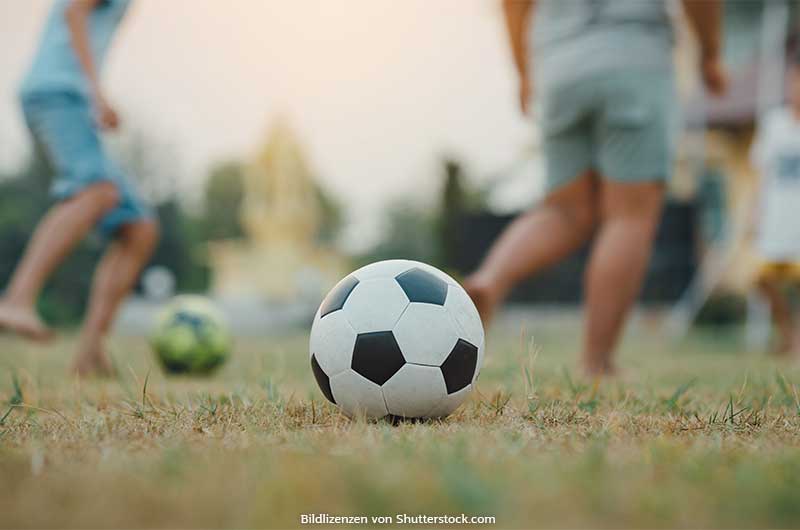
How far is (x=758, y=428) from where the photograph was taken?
1888 mm

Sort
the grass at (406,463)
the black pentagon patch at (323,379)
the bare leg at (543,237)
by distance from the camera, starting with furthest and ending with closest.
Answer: the bare leg at (543,237) → the black pentagon patch at (323,379) → the grass at (406,463)

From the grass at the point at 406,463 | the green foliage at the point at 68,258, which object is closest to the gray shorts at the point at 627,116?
the grass at the point at 406,463

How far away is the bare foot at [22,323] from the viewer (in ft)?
11.1

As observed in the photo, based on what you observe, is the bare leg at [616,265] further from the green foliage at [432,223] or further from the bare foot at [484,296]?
the green foliage at [432,223]

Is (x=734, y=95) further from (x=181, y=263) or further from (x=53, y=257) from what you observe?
(x=181, y=263)

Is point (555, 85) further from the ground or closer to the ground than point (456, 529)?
further from the ground

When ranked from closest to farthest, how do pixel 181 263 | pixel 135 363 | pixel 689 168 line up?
1. pixel 135 363
2. pixel 689 168
3. pixel 181 263

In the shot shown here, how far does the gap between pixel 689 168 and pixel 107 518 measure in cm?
1568

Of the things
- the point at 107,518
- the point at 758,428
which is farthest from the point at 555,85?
the point at 107,518

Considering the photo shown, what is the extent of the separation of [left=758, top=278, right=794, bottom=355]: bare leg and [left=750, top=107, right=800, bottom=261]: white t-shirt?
1.65 ft

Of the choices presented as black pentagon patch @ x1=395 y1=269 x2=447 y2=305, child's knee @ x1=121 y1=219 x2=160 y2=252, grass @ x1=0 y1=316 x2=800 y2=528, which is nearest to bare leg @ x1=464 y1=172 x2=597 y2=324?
grass @ x1=0 y1=316 x2=800 y2=528

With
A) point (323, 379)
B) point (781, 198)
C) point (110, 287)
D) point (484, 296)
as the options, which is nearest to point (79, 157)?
point (110, 287)

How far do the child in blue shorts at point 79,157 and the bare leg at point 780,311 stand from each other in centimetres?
506

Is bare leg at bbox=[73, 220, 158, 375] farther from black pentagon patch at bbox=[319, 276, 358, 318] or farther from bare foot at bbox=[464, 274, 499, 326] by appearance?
black pentagon patch at bbox=[319, 276, 358, 318]
